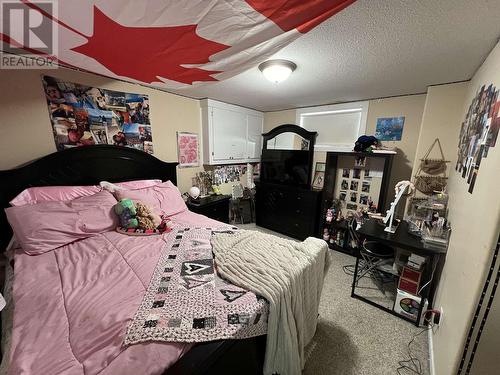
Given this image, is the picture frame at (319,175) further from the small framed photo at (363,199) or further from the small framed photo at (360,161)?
the small framed photo at (363,199)

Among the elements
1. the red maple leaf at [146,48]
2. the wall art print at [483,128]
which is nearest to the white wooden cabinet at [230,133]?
the red maple leaf at [146,48]

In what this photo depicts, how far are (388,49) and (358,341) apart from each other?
88.1 inches

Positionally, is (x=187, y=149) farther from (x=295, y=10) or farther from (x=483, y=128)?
(x=483, y=128)

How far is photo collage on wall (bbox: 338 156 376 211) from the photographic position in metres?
2.94

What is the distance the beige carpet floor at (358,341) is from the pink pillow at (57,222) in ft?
6.35

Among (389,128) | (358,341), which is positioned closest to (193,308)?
(358,341)

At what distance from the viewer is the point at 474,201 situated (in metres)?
1.14

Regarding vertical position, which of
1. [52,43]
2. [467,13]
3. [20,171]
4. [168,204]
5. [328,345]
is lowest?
[328,345]

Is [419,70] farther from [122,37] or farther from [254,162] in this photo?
[254,162]

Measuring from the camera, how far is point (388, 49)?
1462 millimetres

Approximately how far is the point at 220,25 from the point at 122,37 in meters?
0.49

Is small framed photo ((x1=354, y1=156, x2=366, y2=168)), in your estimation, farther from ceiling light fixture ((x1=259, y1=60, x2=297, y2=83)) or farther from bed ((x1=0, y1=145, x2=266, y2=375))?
bed ((x1=0, y1=145, x2=266, y2=375))

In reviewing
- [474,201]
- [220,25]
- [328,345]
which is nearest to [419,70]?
[474,201]

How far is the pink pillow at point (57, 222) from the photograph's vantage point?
139 centimetres
